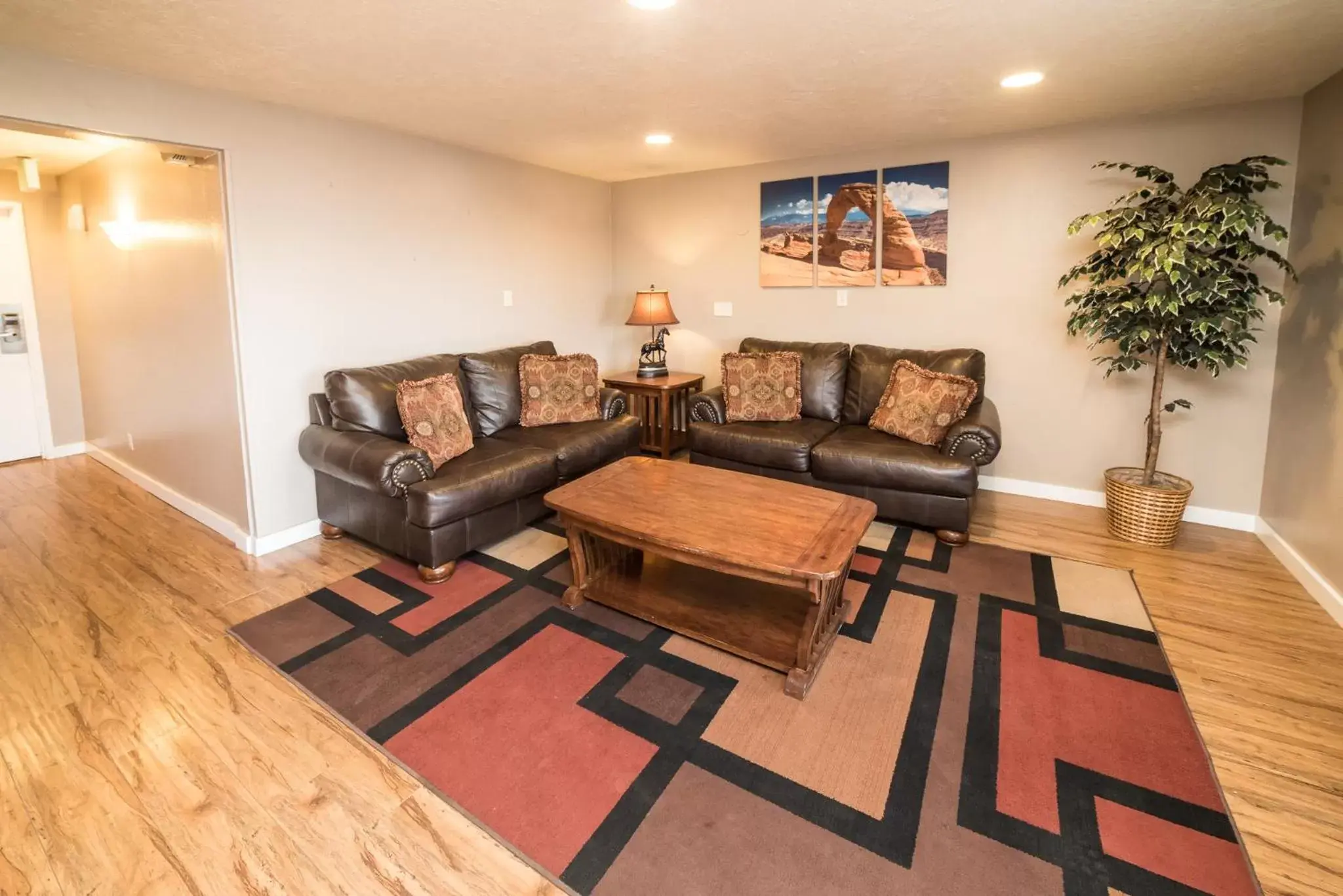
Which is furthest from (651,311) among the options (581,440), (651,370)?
(581,440)

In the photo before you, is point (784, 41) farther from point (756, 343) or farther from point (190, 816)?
point (190, 816)

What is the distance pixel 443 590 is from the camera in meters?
2.96

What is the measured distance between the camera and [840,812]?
68.1 inches

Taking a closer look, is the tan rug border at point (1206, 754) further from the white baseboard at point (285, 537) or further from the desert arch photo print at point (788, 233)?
the white baseboard at point (285, 537)

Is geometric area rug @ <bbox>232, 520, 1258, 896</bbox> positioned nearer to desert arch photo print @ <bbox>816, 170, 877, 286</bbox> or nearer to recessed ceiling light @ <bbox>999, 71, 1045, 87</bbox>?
recessed ceiling light @ <bbox>999, 71, 1045, 87</bbox>

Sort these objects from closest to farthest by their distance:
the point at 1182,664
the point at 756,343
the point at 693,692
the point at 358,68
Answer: the point at 693,692, the point at 1182,664, the point at 358,68, the point at 756,343

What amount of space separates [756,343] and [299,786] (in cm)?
377

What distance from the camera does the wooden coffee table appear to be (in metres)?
2.23

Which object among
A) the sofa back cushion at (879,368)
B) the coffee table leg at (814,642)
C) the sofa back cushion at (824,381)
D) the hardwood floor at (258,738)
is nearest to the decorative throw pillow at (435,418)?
the hardwood floor at (258,738)

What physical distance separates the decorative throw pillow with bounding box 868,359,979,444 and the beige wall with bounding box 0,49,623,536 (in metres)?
2.69

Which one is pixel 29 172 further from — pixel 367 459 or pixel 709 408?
pixel 709 408

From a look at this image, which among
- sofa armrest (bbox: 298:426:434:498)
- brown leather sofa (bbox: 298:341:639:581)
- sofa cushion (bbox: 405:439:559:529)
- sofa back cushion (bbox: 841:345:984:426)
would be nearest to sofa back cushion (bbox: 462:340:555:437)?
brown leather sofa (bbox: 298:341:639:581)

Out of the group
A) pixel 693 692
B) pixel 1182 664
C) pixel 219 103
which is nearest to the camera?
pixel 693 692

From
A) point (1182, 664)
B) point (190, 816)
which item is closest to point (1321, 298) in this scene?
point (1182, 664)
